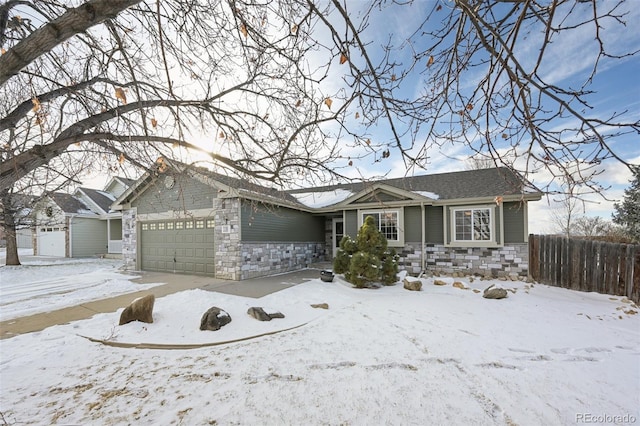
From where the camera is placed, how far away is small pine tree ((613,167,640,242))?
11.9 metres

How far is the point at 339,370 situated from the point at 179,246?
937 cm

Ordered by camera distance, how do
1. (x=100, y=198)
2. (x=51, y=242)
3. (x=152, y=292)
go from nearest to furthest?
1. (x=152, y=292)
2. (x=51, y=242)
3. (x=100, y=198)

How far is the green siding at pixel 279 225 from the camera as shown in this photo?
9.50 meters

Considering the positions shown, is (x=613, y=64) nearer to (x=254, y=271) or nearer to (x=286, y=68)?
(x=286, y=68)

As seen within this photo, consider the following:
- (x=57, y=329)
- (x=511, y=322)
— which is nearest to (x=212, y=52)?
(x=57, y=329)

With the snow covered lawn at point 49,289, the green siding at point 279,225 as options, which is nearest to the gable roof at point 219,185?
the green siding at point 279,225

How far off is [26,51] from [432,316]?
692 cm

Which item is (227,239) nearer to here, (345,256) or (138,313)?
(345,256)

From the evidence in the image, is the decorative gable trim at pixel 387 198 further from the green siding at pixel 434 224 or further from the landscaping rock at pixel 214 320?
the landscaping rock at pixel 214 320

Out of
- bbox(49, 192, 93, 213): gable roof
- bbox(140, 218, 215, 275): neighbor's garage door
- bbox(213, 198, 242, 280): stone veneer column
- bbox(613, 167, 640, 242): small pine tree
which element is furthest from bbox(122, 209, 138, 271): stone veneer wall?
bbox(613, 167, 640, 242): small pine tree

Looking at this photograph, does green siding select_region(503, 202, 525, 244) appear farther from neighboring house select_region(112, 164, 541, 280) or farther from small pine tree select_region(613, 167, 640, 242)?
small pine tree select_region(613, 167, 640, 242)

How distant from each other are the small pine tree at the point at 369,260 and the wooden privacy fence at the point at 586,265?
497 centimetres

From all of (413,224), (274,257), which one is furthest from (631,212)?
(274,257)

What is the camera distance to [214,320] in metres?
4.86
